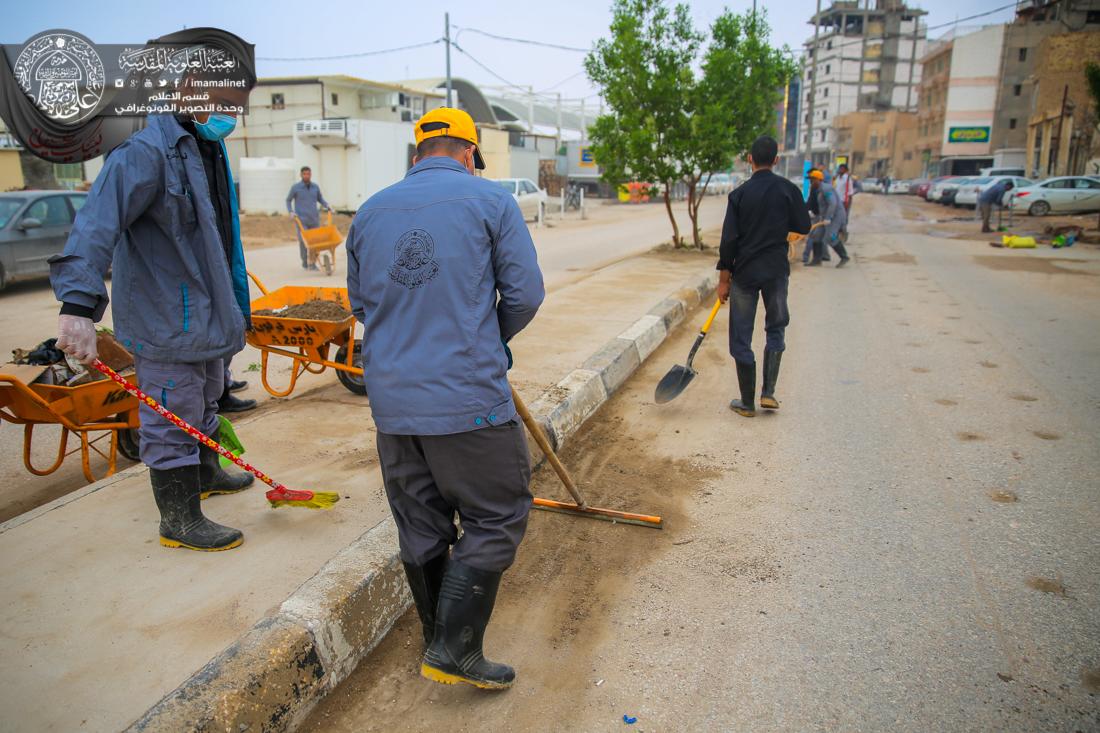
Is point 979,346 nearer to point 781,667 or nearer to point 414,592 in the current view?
point 781,667

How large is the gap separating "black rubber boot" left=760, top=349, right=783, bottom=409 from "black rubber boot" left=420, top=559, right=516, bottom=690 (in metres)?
3.49

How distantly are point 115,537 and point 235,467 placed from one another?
2.84 ft

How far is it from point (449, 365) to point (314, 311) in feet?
11.8

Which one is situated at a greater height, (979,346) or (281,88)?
(281,88)

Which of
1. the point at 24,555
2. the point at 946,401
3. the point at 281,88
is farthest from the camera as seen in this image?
the point at 281,88

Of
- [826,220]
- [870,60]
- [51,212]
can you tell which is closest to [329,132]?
[51,212]

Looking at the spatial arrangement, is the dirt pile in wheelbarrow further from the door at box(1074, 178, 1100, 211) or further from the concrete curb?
the door at box(1074, 178, 1100, 211)

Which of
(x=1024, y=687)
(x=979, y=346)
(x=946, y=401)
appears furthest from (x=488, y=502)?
(x=979, y=346)

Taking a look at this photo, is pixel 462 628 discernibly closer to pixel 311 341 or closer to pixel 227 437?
pixel 227 437

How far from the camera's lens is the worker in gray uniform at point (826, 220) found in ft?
44.0

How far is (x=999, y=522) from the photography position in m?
A: 3.59

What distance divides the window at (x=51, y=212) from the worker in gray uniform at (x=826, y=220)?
12.6 metres

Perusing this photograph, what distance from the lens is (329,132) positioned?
86.8 feet

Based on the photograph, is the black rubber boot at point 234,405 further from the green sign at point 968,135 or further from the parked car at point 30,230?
the green sign at point 968,135
